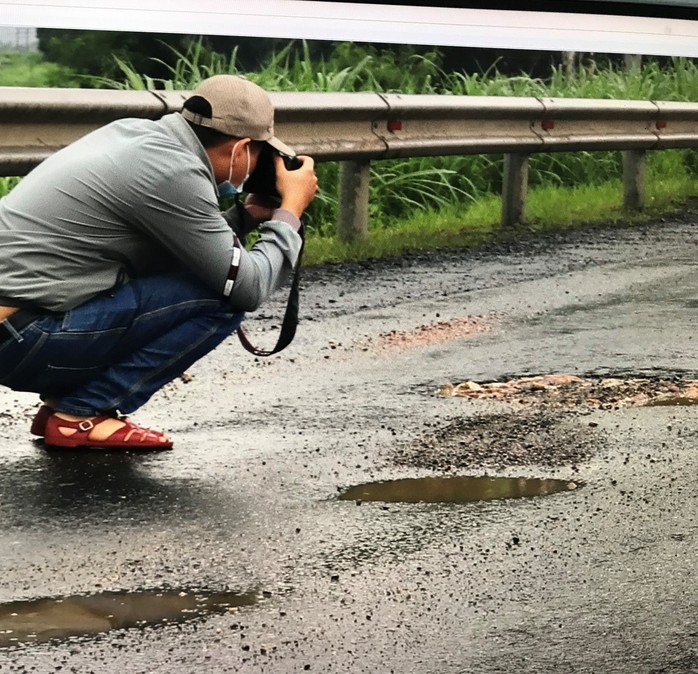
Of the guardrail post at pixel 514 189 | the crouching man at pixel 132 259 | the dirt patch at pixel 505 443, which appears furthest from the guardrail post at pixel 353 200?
the crouching man at pixel 132 259

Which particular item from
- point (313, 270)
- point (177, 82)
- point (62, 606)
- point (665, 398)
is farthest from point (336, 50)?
point (62, 606)

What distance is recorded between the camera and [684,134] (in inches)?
466

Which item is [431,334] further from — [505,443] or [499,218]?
[499,218]

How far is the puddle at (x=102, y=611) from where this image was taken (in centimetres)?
341

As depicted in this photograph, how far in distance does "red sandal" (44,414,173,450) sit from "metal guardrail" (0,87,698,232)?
2.25 m

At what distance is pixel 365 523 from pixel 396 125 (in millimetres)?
5052

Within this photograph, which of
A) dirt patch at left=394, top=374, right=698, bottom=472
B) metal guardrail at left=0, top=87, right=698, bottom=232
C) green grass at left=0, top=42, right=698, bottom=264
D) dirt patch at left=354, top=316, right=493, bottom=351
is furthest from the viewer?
green grass at left=0, top=42, right=698, bottom=264

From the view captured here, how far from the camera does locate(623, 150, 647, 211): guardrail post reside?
456 inches

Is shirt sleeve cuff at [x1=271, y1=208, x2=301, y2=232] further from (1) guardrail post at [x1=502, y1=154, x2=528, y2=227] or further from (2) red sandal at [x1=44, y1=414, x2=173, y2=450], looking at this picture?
(1) guardrail post at [x1=502, y1=154, x2=528, y2=227]

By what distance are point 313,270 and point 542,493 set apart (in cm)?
383

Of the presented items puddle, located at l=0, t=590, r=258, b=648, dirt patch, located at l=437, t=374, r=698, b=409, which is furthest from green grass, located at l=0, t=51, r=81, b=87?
puddle, located at l=0, t=590, r=258, b=648

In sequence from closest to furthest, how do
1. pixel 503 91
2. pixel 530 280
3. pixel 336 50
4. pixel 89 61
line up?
pixel 530 280 < pixel 89 61 < pixel 336 50 < pixel 503 91

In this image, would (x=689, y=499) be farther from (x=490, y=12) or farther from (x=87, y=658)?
(x=490, y=12)

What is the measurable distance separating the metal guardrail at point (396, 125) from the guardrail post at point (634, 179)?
0.01 metres
